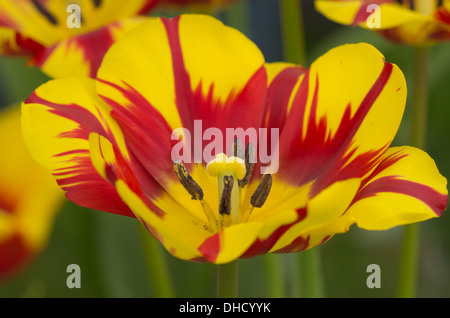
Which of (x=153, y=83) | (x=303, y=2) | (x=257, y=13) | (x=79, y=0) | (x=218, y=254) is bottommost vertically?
(x=218, y=254)

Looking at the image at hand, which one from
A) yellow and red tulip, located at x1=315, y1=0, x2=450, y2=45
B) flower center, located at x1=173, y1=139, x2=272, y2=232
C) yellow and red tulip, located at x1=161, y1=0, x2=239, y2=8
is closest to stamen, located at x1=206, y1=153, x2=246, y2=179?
flower center, located at x1=173, y1=139, x2=272, y2=232

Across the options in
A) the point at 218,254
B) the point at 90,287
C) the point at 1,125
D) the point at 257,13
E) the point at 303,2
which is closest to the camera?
the point at 218,254

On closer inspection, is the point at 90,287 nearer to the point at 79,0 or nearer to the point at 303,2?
the point at 79,0

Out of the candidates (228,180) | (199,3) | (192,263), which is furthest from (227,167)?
(192,263)

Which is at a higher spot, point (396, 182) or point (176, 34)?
point (176, 34)

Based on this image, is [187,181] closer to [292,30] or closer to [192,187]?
[192,187]

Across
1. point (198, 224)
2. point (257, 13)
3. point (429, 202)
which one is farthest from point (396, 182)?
point (257, 13)

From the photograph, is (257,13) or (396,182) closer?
(396,182)
